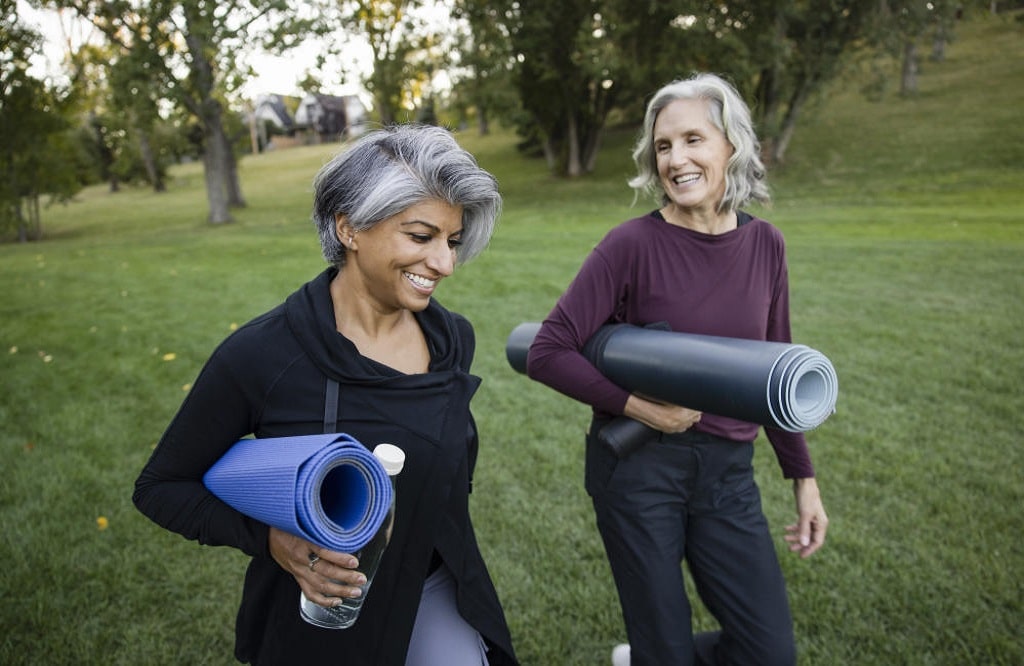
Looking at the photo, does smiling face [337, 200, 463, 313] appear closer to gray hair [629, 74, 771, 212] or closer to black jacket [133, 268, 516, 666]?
black jacket [133, 268, 516, 666]

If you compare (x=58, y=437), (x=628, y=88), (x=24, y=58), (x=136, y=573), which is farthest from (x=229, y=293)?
(x=628, y=88)

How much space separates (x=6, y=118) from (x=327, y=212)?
2659 centimetres

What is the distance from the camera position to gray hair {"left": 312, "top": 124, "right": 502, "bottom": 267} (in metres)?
1.92

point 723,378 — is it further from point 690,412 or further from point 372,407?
point 372,407

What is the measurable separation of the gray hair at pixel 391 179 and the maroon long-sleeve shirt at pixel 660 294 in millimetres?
592

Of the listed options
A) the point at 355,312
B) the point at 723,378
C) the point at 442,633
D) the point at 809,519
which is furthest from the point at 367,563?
the point at 809,519

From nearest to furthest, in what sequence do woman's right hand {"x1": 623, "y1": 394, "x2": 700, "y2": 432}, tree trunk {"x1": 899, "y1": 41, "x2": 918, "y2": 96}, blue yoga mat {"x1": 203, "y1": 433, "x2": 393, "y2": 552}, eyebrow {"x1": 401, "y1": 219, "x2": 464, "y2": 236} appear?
blue yoga mat {"x1": 203, "y1": 433, "x2": 393, "y2": 552} < eyebrow {"x1": 401, "y1": 219, "x2": 464, "y2": 236} < woman's right hand {"x1": 623, "y1": 394, "x2": 700, "y2": 432} < tree trunk {"x1": 899, "y1": 41, "x2": 918, "y2": 96}

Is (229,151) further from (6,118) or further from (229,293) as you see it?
(229,293)

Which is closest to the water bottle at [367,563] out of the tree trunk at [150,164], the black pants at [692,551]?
the black pants at [692,551]

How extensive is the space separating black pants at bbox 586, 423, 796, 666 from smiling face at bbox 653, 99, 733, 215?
2.76ft

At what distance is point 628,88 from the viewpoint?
27.9 m

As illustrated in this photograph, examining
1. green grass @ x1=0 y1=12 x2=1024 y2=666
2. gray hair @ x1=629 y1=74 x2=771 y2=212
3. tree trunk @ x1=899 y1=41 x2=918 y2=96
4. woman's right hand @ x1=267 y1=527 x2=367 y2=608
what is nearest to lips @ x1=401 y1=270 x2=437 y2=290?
woman's right hand @ x1=267 y1=527 x2=367 y2=608

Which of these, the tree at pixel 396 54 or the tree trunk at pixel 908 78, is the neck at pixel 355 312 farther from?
the tree trunk at pixel 908 78

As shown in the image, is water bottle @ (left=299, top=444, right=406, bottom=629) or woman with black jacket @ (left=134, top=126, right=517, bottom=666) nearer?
water bottle @ (left=299, top=444, right=406, bottom=629)
